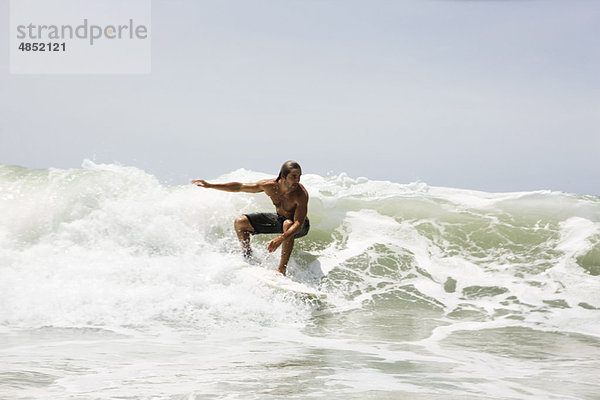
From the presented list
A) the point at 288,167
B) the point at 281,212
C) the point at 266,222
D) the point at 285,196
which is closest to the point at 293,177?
the point at 288,167

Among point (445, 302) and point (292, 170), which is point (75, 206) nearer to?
point (292, 170)

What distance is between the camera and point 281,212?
29.1 feet

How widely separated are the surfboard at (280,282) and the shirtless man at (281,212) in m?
0.28

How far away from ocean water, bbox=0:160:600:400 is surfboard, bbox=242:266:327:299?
16 cm

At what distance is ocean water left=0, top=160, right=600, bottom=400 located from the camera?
454 cm

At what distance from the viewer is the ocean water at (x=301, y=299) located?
454cm

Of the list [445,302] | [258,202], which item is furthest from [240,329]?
[258,202]

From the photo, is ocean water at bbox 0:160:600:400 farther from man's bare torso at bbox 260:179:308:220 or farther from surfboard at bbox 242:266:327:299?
man's bare torso at bbox 260:179:308:220

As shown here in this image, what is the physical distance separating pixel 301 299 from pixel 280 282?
1.30 ft

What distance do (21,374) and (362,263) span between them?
6.33 m

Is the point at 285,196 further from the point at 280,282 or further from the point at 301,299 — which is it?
the point at 301,299

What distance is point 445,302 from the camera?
8664 mm

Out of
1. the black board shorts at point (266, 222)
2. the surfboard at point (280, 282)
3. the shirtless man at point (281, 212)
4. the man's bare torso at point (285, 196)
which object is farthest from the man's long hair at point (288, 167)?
the surfboard at point (280, 282)

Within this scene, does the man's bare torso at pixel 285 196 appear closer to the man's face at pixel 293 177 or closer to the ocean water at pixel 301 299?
the man's face at pixel 293 177
